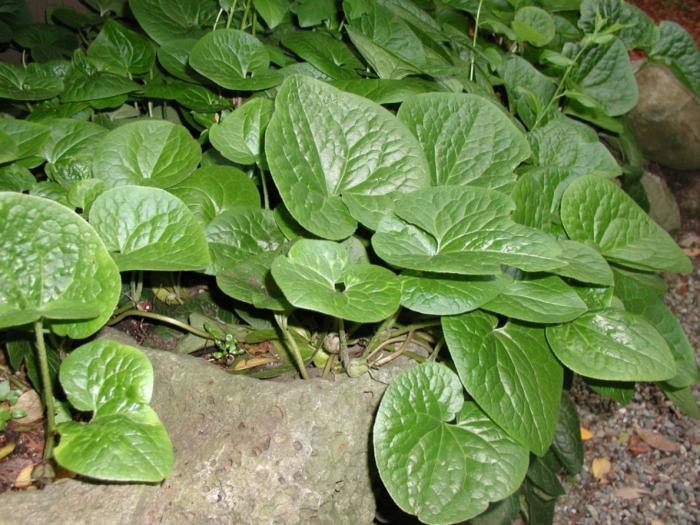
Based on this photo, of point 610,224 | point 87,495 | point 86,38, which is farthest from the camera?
point 86,38

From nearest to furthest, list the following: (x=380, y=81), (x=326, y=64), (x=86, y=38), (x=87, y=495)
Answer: (x=87, y=495) < (x=380, y=81) < (x=326, y=64) < (x=86, y=38)

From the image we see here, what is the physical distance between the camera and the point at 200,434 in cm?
89

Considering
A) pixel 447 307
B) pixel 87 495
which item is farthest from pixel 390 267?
pixel 87 495

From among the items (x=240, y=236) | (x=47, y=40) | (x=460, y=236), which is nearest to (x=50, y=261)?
(x=240, y=236)

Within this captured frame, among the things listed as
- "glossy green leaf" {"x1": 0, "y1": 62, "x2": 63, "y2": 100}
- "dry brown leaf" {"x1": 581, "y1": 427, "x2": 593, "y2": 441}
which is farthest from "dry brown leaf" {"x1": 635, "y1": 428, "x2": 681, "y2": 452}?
"glossy green leaf" {"x1": 0, "y1": 62, "x2": 63, "y2": 100}

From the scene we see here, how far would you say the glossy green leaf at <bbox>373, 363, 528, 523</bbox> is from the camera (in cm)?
84

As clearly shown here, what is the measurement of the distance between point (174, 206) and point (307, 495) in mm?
413

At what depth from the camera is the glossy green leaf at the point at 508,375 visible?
0.88 metres

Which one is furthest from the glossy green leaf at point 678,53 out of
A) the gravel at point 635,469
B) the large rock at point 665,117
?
the gravel at point 635,469

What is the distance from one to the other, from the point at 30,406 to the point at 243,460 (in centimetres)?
38

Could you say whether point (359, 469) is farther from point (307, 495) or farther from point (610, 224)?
point (610, 224)

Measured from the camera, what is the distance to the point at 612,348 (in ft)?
3.18

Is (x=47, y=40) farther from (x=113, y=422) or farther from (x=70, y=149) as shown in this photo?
(x=113, y=422)

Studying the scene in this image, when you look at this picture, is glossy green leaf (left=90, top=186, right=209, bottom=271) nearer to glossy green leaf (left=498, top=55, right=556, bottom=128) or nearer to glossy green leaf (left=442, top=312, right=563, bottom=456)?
glossy green leaf (left=442, top=312, right=563, bottom=456)
